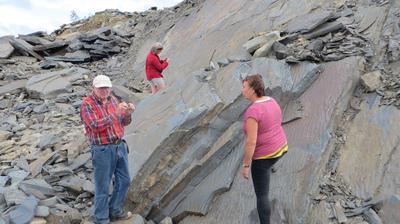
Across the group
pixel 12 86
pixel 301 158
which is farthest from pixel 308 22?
pixel 12 86

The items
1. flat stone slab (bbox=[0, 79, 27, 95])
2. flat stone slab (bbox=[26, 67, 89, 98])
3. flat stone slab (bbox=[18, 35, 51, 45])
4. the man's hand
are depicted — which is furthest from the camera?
flat stone slab (bbox=[18, 35, 51, 45])

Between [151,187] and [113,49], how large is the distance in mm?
13034

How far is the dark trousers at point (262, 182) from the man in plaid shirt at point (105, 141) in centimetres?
161

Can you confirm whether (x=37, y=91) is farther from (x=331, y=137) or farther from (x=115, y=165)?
(x=331, y=137)

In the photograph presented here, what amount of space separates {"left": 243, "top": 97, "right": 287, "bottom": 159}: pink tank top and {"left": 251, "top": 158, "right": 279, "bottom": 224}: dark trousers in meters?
0.11

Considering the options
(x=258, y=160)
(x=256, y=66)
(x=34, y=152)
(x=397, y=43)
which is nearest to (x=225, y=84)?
(x=256, y=66)

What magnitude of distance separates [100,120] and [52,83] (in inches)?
363

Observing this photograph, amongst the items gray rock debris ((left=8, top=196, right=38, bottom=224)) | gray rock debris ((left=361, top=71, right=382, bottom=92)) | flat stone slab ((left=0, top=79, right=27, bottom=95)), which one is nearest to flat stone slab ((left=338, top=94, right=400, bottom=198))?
gray rock debris ((left=361, top=71, right=382, bottom=92))

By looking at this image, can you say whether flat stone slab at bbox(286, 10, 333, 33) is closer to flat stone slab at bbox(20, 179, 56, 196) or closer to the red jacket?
the red jacket

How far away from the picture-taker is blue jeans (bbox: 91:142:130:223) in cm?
506

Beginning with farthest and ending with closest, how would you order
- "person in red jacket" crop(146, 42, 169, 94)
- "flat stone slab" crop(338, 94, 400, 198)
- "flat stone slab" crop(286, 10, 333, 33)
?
1. "person in red jacket" crop(146, 42, 169, 94)
2. "flat stone slab" crop(286, 10, 333, 33)
3. "flat stone slab" crop(338, 94, 400, 198)

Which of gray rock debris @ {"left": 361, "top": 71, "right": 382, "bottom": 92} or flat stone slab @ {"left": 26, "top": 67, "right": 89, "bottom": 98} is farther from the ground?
flat stone slab @ {"left": 26, "top": 67, "right": 89, "bottom": 98}

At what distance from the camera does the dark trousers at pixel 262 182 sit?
471cm

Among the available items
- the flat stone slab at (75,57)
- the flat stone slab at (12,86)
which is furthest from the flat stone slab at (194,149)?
the flat stone slab at (75,57)
